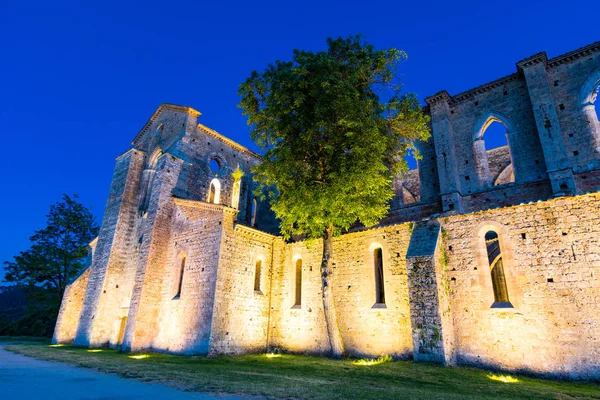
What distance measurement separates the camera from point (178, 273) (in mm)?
15523

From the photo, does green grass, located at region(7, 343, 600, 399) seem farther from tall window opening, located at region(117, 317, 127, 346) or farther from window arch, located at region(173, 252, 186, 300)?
tall window opening, located at region(117, 317, 127, 346)

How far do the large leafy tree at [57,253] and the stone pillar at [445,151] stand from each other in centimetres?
2716

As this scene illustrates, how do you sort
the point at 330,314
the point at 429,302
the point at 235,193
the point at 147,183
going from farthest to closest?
the point at 235,193 → the point at 147,183 → the point at 330,314 → the point at 429,302

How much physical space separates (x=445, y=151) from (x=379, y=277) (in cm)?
852

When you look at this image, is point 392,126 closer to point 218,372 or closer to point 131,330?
point 218,372

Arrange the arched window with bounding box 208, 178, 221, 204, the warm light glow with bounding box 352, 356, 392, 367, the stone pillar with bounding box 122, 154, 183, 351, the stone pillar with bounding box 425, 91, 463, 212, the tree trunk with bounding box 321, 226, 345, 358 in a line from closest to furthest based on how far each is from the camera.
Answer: the warm light glow with bounding box 352, 356, 392, 367
the tree trunk with bounding box 321, 226, 345, 358
the stone pillar with bounding box 122, 154, 183, 351
the stone pillar with bounding box 425, 91, 463, 212
the arched window with bounding box 208, 178, 221, 204

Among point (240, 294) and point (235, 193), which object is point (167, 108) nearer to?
point (235, 193)

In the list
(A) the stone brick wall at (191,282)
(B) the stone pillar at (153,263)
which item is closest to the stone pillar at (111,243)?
(B) the stone pillar at (153,263)

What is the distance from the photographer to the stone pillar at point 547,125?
45.5ft

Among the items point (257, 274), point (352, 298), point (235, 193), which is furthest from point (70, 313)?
point (352, 298)

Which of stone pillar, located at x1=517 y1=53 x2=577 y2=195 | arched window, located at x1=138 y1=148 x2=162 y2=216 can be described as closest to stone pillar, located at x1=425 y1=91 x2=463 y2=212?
stone pillar, located at x1=517 y1=53 x2=577 y2=195

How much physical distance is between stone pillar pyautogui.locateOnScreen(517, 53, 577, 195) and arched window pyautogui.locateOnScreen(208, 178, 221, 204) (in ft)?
58.3

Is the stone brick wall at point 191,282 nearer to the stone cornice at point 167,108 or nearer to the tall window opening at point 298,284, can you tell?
the tall window opening at point 298,284

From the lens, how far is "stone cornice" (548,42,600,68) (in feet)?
48.8
